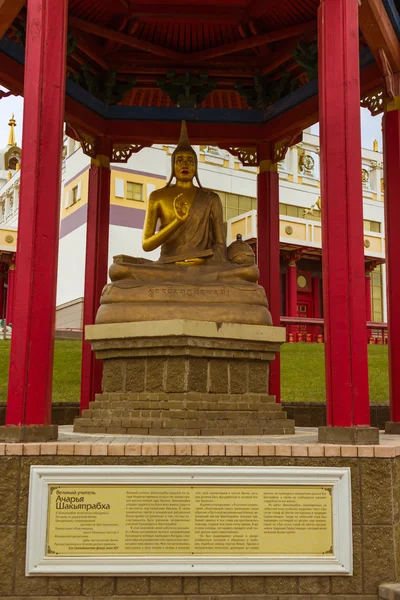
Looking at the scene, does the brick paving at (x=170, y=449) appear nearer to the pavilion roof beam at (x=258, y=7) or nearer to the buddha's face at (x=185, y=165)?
the buddha's face at (x=185, y=165)

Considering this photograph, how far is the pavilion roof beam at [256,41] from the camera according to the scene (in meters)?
7.97

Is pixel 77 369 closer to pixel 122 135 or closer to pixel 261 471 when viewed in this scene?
pixel 122 135

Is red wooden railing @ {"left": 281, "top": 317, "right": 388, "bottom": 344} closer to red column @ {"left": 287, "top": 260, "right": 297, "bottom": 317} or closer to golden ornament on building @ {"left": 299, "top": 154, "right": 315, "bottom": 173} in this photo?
red column @ {"left": 287, "top": 260, "right": 297, "bottom": 317}

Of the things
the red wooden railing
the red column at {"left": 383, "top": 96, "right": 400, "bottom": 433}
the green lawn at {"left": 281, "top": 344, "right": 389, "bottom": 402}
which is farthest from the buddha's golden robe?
the red wooden railing

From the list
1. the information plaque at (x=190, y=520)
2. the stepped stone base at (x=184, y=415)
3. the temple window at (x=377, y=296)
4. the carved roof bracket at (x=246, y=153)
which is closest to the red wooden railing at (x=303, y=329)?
the temple window at (x=377, y=296)

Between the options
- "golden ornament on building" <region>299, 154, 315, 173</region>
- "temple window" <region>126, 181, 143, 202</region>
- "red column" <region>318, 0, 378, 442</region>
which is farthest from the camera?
"golden ornament on building" <region>299, 154, 315, 173</region>

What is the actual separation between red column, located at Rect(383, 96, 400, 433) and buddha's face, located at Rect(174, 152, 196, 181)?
2114mm

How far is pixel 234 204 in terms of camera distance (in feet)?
82.1

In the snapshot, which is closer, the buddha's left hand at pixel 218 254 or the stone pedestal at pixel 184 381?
the stone pedestal at pixel 184 381

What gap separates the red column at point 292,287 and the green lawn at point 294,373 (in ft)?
16.7

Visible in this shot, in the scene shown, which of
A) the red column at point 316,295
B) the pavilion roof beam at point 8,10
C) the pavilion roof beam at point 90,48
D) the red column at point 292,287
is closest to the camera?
the pavilion roof beam at point 8,10

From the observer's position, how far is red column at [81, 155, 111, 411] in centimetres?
843

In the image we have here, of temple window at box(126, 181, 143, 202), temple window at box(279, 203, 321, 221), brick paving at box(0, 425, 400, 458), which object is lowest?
brick paving at box(0, 425, 400, 458)

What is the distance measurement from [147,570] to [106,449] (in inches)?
31.3
